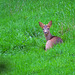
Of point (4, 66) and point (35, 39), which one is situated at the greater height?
point (4, 66)

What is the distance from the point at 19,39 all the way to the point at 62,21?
2.96m

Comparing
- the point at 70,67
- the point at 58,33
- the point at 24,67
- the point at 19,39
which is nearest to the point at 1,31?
the point at 19,39

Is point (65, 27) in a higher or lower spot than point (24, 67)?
higher

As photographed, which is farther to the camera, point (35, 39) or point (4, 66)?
point (35, 39)

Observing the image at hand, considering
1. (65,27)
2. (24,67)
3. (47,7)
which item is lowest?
(24,67)

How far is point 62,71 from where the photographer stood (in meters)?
5.61

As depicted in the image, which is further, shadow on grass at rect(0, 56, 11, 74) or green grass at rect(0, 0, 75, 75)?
green grass at rect(0, 0, 75, 75)

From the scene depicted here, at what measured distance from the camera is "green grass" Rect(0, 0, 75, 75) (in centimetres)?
593

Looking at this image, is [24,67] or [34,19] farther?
[34,19]

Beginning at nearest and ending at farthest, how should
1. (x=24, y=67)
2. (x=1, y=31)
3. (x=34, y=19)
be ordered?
(x=24, y=67) → (x=1, y=31) → (x=34, y=19)

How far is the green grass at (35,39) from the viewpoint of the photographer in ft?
19.5

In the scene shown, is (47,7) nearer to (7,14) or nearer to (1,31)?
(7,14)

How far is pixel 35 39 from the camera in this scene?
364 inches

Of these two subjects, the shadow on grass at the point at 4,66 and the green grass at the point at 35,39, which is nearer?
the shadow on grass at the point at 4,66
